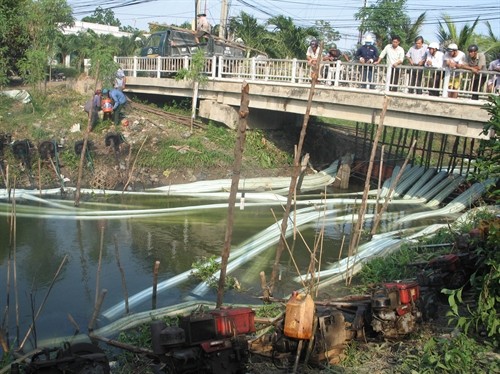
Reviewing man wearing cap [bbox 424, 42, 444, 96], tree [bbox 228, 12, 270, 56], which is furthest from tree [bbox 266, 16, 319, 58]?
man wearing cap [bbox 424, 42, 444, 96]

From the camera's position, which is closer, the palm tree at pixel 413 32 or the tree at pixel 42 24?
the tree at pixel 42 24

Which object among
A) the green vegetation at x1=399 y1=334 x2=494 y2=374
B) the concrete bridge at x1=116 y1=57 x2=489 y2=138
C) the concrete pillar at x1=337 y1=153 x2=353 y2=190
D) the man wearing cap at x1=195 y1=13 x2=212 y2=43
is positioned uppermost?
the man wearing cap at x1=195 y1=13 x2=212 y2=43

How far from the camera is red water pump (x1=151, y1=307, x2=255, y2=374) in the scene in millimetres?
5840

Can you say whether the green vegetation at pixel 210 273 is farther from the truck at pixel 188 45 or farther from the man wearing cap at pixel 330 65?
the truck at pixel 188 45

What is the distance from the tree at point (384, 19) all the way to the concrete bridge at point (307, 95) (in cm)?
1191

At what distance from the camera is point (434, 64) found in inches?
A: 574

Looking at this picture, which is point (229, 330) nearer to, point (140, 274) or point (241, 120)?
point (241, 120)

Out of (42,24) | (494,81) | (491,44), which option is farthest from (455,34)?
(42,24)

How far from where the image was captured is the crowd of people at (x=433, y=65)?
13398 millimetres

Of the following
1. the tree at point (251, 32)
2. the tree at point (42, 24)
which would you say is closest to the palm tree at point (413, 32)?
the tree at point (251, 32)

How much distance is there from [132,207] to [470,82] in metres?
9.57

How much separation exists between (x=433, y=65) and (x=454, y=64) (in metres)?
0.92

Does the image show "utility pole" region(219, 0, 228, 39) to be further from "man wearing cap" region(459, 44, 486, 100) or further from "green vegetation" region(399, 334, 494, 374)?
"green vegetation" region(399, 334, 494, 374)

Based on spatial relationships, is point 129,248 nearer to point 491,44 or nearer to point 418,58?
point 418,58
